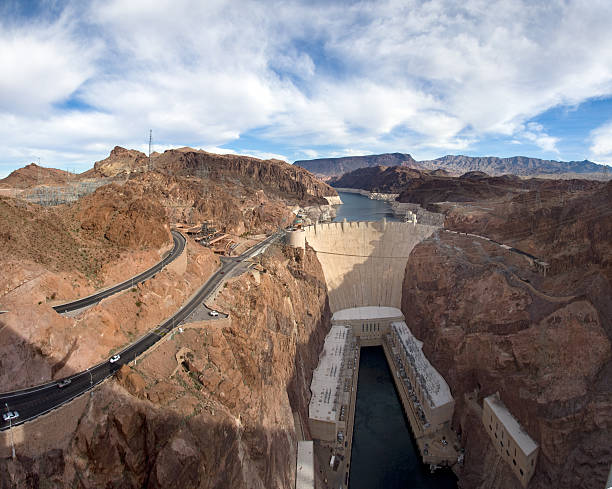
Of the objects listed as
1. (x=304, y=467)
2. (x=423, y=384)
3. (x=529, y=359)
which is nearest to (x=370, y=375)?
(x=423, y=384)

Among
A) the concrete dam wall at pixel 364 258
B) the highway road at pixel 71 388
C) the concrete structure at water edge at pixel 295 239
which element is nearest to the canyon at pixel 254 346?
the highway road at pixel 71 388

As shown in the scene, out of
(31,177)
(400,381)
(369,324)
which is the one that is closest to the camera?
(400,381)

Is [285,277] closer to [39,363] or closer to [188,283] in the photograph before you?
[188,283]

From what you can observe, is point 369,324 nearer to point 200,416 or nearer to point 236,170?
point 200,416

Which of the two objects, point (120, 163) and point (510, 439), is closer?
point (510, 439)

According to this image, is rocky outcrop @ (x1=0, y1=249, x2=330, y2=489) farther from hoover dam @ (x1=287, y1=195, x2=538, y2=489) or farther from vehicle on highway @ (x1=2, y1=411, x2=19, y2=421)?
hoover dam @ (x1=287, y1=195, x2=538, y2=489)

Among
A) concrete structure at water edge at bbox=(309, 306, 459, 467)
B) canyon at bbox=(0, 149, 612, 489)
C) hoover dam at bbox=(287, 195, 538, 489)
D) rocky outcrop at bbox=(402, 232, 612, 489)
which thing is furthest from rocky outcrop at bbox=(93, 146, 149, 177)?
rocky outcrop at bbox=(402, 232, 612, 489)

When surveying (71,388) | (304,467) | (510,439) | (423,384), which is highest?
(71,388)
